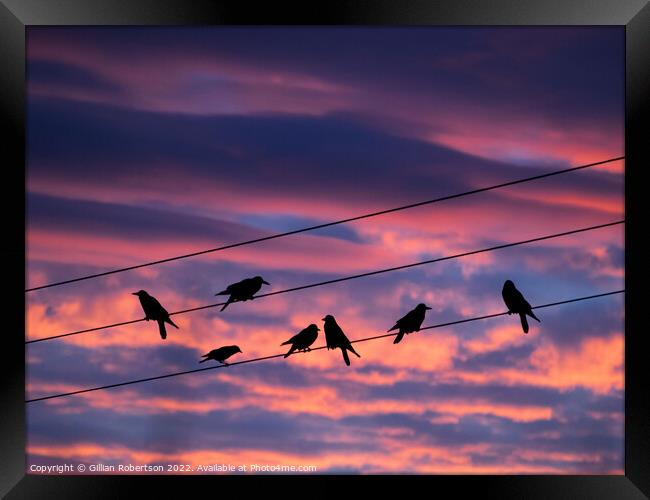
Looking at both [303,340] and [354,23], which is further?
[303,340]

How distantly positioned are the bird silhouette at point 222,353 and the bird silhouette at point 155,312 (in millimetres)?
211

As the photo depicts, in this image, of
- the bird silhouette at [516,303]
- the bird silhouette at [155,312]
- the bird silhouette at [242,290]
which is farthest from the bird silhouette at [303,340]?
the bird silhouette at [516,303]

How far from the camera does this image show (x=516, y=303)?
14.3 feet

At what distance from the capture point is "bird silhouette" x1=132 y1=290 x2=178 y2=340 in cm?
432

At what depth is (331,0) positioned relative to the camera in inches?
157

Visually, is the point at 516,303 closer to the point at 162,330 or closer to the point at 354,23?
the point at 354,23

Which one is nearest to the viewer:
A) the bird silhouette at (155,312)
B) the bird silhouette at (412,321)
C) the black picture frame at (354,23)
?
the black picture frame at (354,23)

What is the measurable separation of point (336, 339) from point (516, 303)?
0.87 metres

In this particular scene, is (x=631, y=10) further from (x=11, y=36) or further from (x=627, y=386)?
(x=11, y=36)

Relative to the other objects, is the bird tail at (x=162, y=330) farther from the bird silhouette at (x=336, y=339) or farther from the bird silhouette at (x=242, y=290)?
the bird silhouette at (x=336, y=339)

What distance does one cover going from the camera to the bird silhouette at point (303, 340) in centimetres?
443

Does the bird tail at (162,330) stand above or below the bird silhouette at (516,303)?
below

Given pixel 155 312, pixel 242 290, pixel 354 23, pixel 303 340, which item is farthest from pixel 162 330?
pixel 354 23

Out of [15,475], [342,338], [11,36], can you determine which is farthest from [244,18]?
[15,475]
